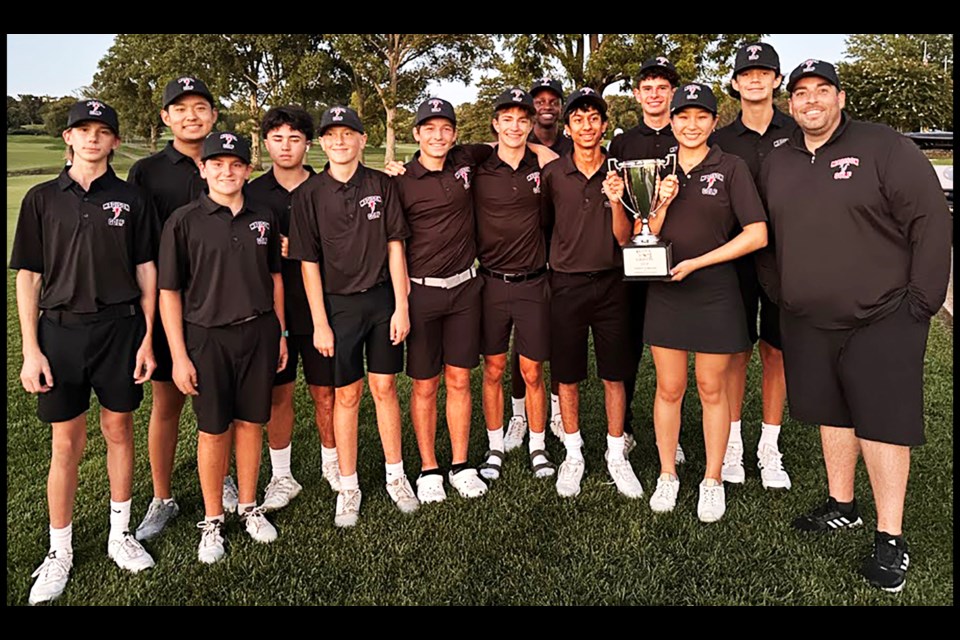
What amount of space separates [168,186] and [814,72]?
354 centimetres

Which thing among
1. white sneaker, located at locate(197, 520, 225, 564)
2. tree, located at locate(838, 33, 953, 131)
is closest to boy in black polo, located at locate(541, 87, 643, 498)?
white sneaker, located at locate(197, 520, 225, 564)

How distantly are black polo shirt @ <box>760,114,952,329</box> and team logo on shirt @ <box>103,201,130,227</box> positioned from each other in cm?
338

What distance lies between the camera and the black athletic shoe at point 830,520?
385 centimetres

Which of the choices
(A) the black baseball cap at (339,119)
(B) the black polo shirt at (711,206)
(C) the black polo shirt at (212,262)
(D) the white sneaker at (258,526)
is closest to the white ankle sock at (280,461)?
(D) the white sneaker at (258,526)

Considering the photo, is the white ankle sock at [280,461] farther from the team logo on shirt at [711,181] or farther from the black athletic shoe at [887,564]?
the black athletic shoe at [887,564]

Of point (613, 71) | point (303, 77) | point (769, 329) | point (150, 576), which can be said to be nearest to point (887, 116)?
point (613, 71)

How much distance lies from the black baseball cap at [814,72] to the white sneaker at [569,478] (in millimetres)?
2610

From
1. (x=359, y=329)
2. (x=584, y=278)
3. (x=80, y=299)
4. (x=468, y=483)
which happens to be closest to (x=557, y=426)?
(x=468, y=483)

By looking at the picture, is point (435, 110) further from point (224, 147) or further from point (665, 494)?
point (665, 494)

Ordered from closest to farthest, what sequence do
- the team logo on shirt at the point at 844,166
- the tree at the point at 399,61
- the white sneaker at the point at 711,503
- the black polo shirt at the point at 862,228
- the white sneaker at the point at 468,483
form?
the black polo shirt at the point at 862,228
the team logo on shirt at the point at 844,166
the white sneaker at the point at 711,503
the white sneaker at the point at 468,483
the tree at the point at 399,61

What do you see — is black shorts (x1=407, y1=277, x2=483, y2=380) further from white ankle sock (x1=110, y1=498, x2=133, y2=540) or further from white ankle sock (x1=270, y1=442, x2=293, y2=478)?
white ankle sock (x1=110, y1=498, x2=133, y2=540)

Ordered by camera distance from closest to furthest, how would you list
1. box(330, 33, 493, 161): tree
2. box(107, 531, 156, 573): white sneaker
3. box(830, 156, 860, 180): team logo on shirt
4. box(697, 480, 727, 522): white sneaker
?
box(830, 156, 860, 180): team logo on shirt < box(107, 531, 156, 573): white sneaker < box(697, 480, 727, 522): white sneaker < box(330, 33, 493, 161): tree

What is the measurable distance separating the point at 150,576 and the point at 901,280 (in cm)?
408

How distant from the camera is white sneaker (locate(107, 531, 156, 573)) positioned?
3.54 meters
